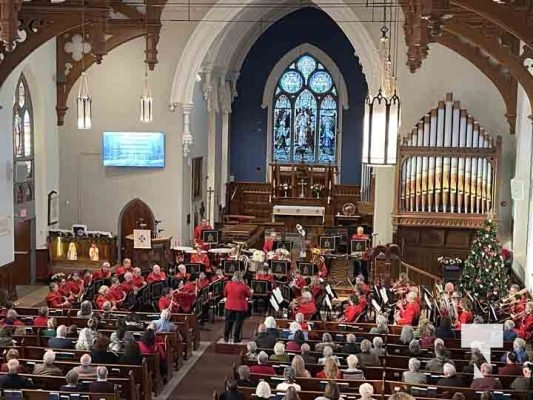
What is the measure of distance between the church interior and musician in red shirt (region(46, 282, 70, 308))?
1.9 inches

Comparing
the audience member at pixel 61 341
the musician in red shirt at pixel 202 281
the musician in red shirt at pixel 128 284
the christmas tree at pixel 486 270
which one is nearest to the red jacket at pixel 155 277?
the musician in red shirt at pixel 128 284

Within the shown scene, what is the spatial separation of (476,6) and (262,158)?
21.5 metres

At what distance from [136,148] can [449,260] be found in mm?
10011

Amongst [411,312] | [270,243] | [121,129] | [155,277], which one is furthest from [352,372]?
[121,129]

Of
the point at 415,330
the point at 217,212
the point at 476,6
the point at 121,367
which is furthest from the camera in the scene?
the point at 217,212

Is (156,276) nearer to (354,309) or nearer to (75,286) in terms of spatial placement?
(75,286)

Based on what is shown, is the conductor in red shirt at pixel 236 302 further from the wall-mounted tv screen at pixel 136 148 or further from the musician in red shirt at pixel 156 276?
the wall-mounted tv screen at pixel 136 148

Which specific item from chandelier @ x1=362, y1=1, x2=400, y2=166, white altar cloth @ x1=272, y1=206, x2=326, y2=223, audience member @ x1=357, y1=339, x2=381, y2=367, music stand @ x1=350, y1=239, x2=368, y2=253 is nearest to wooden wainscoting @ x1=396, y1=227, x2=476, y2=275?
music stand @ x1=350, y1=239, x2=368, y2=253

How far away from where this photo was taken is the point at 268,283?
19.0m

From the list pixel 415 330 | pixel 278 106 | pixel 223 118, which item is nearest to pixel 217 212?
pixel 223 118

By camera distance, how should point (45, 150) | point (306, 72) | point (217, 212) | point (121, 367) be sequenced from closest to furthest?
point (121, 367)
point (45, 150)
point (217, 212)
point (306, 72)

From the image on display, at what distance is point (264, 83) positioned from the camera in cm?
3397

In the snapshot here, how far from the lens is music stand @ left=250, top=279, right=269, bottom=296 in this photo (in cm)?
1902

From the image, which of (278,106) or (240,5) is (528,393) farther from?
(278,106)
